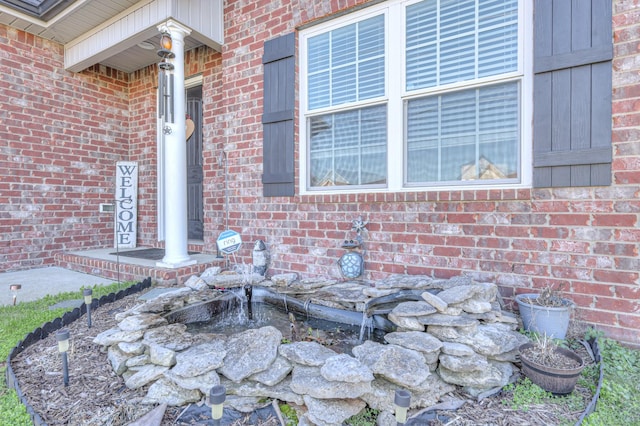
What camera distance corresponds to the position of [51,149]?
15.9 ft

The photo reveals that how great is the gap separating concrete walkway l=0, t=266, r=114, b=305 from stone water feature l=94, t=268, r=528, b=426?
1.79m

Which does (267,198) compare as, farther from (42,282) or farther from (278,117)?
(42,282)

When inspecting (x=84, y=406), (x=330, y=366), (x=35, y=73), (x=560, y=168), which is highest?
(x=35, y=73)

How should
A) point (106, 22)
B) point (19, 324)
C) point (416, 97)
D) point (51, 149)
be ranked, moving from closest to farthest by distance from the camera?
1. point (19, 324)
2. point (416, 97)
3. point (106, 22)
4. point (51, 149)

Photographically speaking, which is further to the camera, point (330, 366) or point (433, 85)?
point (433, 85)

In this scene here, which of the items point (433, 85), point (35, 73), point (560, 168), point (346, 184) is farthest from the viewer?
point (35, 73)

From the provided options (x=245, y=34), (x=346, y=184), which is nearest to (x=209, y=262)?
(x=346, y=184)

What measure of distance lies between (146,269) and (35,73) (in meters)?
3.32

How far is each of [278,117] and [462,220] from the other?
2.09 meters

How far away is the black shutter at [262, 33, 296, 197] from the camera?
140 inches

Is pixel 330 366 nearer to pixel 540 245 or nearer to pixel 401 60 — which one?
pixel 540 245

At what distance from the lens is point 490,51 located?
2652 mm

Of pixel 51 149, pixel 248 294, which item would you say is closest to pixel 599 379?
pixel 248 294

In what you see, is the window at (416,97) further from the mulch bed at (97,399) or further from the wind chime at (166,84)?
the mulch bed at (97,399)
